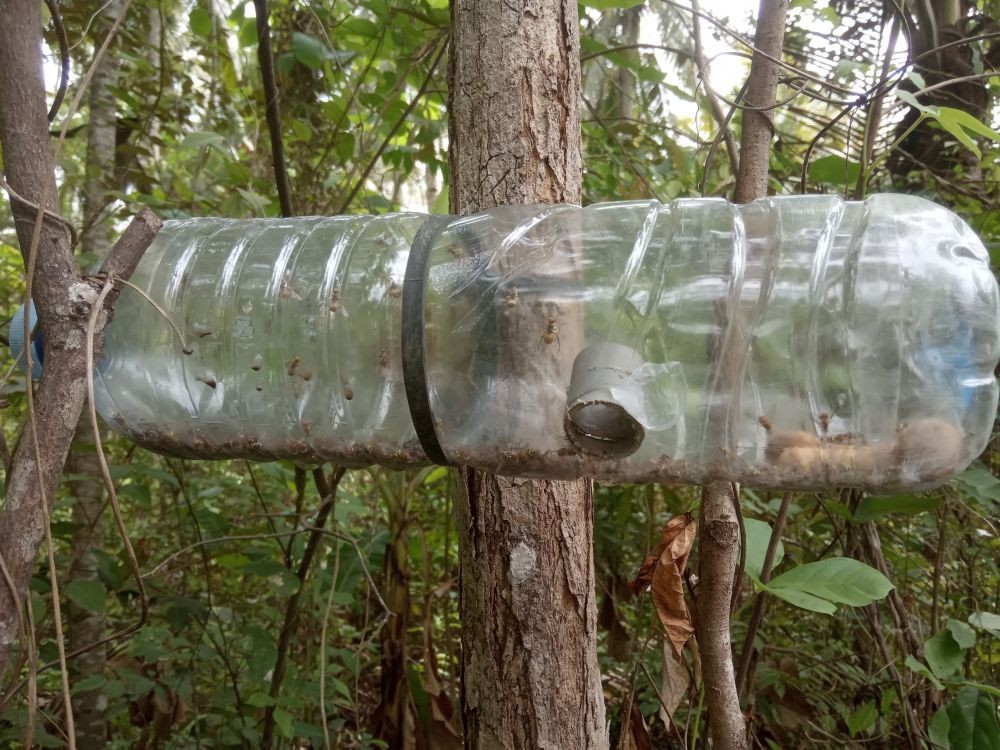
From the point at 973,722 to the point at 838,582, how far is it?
577mm

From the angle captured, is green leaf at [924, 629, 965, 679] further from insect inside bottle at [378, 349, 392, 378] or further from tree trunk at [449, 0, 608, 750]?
insect inside bottle at [378, 349, 392, 378]

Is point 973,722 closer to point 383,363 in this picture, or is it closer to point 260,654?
point 383,363

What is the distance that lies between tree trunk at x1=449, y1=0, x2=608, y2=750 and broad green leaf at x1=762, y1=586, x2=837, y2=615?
295 mm

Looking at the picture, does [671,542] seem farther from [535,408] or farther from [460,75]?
[460,75]

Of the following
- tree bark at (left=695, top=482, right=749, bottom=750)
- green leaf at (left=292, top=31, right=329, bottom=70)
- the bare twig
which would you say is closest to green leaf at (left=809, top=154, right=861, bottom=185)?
the bare twig

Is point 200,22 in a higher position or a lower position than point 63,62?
higher

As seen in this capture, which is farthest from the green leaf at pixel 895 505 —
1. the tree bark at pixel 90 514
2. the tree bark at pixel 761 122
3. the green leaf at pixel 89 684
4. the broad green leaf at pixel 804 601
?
the tree bark at pixel 90 514

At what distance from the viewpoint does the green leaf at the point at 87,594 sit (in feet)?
5.06

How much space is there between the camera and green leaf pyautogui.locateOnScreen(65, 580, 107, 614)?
1.54 meters

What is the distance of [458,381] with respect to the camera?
0.94 m

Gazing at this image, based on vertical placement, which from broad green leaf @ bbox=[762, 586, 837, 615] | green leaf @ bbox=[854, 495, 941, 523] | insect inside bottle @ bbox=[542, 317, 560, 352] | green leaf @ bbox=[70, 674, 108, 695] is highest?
insect inside bottle @ bbox=[542, 317, 560, 352]

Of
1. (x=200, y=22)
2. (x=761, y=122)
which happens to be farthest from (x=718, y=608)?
(x=200, y=22)

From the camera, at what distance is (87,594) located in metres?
1.55

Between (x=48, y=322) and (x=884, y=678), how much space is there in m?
2.25
